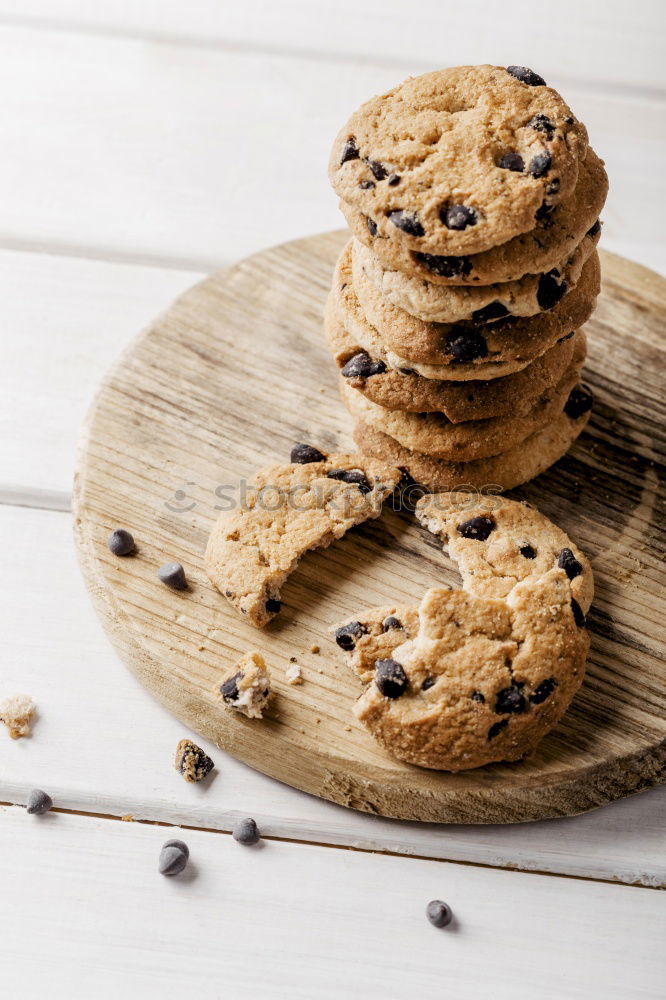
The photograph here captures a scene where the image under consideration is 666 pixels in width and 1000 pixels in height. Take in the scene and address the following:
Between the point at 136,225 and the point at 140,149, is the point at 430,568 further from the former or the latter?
the point at 140,149

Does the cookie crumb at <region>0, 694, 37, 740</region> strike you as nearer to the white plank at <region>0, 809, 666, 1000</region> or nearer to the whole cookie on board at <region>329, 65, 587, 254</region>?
the white plank at <region>0, 809, 666, 1000</region>

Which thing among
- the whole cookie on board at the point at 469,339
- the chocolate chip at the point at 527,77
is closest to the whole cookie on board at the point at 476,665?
the whole cookie on board at the point at 469,339

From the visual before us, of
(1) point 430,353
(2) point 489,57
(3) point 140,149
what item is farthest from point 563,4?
(1) point 430,353

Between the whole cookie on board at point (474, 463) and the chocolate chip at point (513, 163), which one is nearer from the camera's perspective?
the chocolate chip at point (513, 163)

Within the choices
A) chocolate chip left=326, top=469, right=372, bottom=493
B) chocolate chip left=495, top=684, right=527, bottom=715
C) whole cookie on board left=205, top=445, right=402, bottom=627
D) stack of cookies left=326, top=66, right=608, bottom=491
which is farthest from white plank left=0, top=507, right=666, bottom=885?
stack of cookies left=326, top=66, right=608, bottom=491

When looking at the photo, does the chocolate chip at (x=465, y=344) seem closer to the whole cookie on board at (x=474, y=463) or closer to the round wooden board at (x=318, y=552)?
the whole cookie on board at (x=474, y=463)

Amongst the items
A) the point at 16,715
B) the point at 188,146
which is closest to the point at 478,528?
the point at 16,715

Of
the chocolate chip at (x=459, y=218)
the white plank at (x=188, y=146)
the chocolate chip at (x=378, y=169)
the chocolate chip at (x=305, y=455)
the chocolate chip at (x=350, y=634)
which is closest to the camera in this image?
the chocolate chip at (x=459, y=218)

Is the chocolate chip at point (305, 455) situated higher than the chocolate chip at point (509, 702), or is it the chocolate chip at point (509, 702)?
the chocolate chip at point (305, 455)
